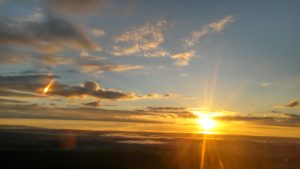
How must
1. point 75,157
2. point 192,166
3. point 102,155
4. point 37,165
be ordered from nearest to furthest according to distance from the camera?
point 37,165, point 192,166, point 75,157, point 102,155

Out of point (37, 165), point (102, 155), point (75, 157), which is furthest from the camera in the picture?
point (102, 155)

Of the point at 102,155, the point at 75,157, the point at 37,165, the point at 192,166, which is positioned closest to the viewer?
the point at 37,165

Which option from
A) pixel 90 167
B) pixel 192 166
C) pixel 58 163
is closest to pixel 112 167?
pixel 90 167

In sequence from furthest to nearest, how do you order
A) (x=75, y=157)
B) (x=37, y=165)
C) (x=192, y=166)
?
(x=75, y=157) → (x=192, y=166) → (x=37, y=165)

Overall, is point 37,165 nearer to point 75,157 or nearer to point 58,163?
point 58,163

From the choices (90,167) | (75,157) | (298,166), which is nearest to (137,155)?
(75,157)

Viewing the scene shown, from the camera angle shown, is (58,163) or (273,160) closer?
(58,163)

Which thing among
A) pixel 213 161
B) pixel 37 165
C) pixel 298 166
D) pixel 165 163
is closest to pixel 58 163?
pixel 37 165

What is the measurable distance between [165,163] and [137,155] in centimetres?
790

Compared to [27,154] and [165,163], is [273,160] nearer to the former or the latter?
[165,163]

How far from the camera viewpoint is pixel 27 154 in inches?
1980

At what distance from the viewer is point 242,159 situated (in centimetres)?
5531

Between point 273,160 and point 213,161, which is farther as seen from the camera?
point 273,160

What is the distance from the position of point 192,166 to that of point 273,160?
1623 centimetres
